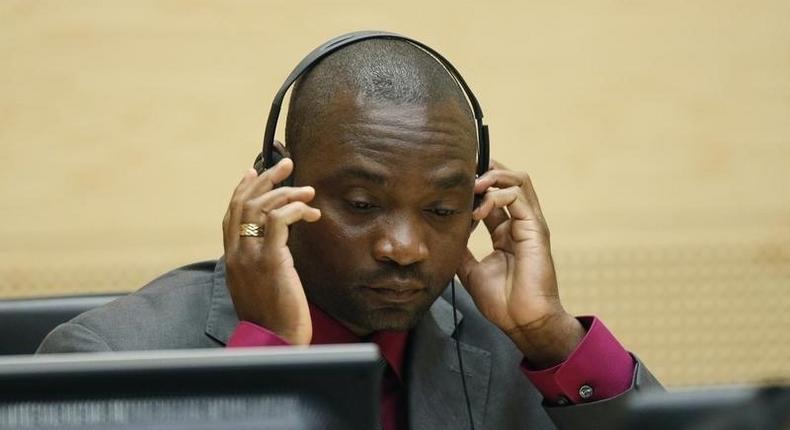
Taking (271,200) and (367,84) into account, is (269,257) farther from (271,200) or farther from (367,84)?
(367,84)

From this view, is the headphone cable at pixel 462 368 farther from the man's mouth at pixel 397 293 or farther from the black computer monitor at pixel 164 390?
the black computer monitor at pixel 164 390

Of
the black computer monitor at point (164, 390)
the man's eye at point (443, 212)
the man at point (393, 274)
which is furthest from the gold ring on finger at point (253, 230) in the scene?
the black computer monitor at point (164, 390)

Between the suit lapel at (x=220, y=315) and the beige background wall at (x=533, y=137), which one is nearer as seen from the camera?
the suit lapel at (x=220, y=315)

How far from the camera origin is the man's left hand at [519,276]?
6.18 ft

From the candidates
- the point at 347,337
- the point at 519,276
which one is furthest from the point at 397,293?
the point at 519,276

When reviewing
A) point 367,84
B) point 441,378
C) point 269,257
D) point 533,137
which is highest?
point 367,84

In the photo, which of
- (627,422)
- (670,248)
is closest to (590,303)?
(670,248)

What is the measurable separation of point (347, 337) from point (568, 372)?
34 cm

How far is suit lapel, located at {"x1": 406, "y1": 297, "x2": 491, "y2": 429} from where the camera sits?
1.87 m

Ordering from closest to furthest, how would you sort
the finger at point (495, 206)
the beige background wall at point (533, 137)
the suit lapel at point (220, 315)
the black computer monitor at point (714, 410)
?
the black computer monitor at point (714, 410)
the suit lapel at point (220, 315)
the finger at point (495, 206)
the beige background wall at point (533, 137)

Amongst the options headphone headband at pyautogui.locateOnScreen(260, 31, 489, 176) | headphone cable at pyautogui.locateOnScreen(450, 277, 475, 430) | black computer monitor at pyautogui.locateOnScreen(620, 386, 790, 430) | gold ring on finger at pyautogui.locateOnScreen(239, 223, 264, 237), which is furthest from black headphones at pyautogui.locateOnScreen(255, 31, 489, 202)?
black computer monitor at pyautogui.locateOnScreen(620, 386, 790, 430)

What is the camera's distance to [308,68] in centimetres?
182

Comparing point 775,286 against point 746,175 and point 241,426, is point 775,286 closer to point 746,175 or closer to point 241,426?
point 746,175

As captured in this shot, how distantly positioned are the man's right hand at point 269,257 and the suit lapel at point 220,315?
80mm
